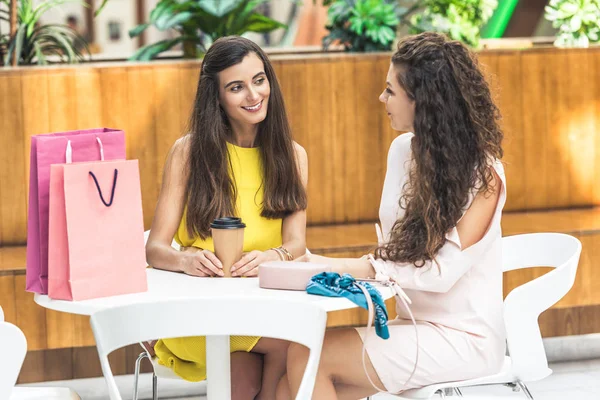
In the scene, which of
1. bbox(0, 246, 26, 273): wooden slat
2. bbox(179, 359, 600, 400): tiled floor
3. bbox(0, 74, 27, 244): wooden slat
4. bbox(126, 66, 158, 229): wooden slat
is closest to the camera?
bbox(0, 246, 26, 273): wooden slat

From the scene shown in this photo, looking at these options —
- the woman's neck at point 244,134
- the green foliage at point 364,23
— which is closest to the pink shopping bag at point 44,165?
the woman's neck at point 244,134

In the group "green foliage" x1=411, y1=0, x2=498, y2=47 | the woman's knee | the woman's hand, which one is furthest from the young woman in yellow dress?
"green foliage" x1=411, y1=0, x2=498, y2=47

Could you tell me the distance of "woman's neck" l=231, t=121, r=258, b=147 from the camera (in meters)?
2.74

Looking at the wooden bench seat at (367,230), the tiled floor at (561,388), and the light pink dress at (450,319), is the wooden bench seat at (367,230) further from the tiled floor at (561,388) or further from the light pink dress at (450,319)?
the light pink dress at (450,319)

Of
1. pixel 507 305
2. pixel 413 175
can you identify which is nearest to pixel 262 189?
pixel 413 175

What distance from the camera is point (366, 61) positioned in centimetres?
439

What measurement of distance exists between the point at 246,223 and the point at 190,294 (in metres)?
0.61

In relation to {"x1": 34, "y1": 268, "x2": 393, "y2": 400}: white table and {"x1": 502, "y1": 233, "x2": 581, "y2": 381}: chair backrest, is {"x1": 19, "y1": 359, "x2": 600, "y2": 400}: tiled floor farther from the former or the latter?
{"x1": 34, "y1": 268, "x2": 393, "y2": 400}: white table

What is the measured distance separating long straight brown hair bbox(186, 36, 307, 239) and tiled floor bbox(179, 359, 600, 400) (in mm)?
1323

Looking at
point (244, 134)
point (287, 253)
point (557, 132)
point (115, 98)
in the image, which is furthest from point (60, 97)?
point (557, 132)

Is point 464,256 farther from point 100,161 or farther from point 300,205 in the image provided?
point 100,161

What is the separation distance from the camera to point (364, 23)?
4680 mm

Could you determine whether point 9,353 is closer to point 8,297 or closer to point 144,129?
point 8,297

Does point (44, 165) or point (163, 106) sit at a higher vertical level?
point (163, 106)
